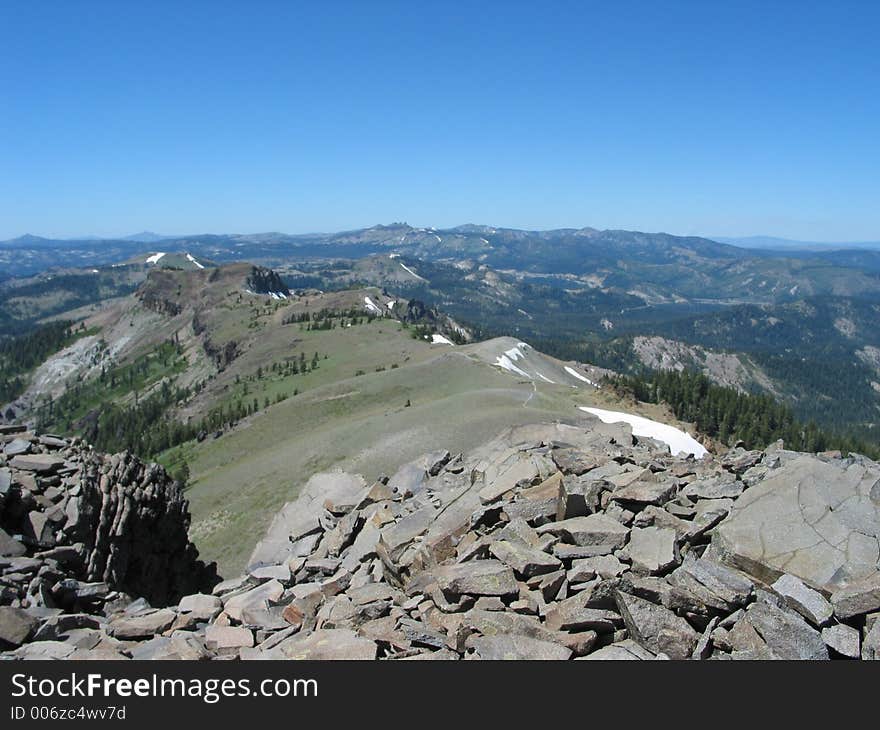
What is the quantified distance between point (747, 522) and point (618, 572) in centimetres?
431

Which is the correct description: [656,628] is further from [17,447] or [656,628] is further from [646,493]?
[17,447]

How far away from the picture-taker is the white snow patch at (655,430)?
8156cm

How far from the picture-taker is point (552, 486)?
879 inches

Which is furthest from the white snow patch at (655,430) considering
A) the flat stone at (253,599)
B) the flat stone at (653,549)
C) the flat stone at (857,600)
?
the flat stone at (857,600)

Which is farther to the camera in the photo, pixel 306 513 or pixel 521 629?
pixel 306 513

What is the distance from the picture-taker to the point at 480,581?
1639 centimetres

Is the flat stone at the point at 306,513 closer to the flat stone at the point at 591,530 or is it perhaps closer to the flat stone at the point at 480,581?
the flat stone at the point at 480,581

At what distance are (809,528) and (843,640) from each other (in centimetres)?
403

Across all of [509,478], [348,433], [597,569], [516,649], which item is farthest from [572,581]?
[348,433]

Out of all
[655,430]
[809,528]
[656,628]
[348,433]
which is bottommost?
[655,430]

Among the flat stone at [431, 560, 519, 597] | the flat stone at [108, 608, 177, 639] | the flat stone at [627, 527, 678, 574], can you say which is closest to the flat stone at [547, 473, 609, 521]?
the flat stone at [627, 527, 678, 574]

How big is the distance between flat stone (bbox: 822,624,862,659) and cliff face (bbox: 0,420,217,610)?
23774mm

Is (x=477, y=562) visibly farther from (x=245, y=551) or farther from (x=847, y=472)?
(x=245, y=551)

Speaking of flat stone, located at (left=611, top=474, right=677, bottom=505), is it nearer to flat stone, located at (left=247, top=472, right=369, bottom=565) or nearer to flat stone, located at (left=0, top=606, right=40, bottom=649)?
flat stone, located at (left=247, top=472, right=369, bottom=565)
